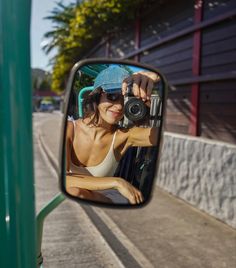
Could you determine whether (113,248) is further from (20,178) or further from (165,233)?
(20,178)

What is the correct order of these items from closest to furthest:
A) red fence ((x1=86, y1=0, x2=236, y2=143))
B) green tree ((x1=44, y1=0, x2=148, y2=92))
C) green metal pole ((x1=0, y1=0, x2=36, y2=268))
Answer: green metal pole ((x1=0, y1=0, x2=36, y2=268)), red fence ((x1=86, y1=0, x2=236, y2=143)), green tree ((x1=44, y1=0, x2=148, y2=92))

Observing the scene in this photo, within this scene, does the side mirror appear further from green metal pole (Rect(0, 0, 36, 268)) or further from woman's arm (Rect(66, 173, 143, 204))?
green metal pole (Rect(0, 0, 36, 268))

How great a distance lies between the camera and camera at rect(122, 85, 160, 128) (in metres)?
1.40

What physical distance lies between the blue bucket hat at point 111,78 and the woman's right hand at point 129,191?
31cm

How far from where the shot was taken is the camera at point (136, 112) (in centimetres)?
140

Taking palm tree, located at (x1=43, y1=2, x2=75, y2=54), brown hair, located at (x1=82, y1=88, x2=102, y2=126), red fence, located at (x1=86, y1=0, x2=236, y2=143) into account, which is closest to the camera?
brown hair, located at (x1=82, y1=88, x2=102, y2=126)

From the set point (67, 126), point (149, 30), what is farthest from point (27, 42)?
point (149, 30)

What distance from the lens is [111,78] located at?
4.62 feet

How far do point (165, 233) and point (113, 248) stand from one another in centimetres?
79

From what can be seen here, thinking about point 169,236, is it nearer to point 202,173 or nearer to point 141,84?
point 202,173

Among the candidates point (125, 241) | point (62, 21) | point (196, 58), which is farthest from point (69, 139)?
point (62, 21)

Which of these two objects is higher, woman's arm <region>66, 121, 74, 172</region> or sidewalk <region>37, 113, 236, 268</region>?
woman's arm <region>66, 121, 74, 172</region>

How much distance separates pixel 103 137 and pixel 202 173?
15.2 feet

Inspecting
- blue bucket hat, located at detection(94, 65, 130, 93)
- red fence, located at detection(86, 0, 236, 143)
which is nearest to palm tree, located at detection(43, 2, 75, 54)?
red fence, located at detection(86, 0, 236, 143)
